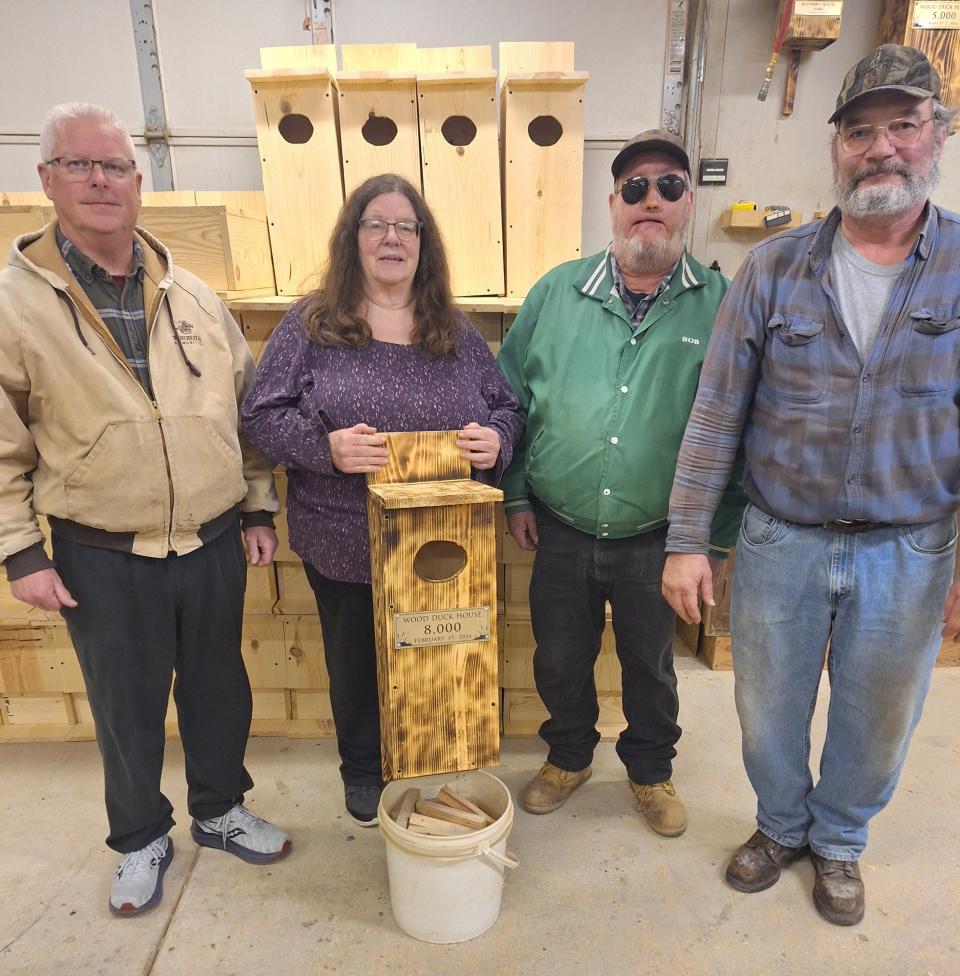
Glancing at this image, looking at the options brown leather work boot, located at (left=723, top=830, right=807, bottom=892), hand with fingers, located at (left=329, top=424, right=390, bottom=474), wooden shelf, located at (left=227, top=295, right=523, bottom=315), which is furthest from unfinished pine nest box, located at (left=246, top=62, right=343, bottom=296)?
brown leather work boot, located at (left=723, top=830, right=807, bottom=892)

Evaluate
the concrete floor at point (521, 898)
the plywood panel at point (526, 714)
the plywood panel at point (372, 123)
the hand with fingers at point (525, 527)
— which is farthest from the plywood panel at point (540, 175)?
the concrete floor at point (521, 898)

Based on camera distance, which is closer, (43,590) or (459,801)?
(43,590)

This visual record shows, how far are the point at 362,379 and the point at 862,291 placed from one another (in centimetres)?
106

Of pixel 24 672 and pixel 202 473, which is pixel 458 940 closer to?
A: pixel 202 473

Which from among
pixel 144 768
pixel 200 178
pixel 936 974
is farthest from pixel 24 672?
pixel 936 974

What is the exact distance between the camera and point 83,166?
1307 mm

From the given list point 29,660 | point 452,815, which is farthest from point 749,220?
point 29,660

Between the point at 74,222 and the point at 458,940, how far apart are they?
5.71 feet

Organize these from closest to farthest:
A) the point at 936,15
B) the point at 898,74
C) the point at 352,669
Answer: the point at 898,74
the point at 352,669
the point at 936,15

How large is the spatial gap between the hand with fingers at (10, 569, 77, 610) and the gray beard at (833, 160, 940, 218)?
1.77 meters

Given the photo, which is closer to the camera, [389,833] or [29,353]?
[29,353]

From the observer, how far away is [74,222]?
134 centimetres

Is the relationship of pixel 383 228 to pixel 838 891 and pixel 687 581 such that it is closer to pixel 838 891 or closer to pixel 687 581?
pixel 687 581

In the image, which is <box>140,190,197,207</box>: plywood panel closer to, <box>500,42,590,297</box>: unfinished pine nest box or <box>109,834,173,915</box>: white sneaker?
<box>500,42,590,297</box>: unfinished pine nest box
